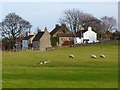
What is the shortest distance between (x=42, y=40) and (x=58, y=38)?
34.5 ft

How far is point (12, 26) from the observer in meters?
108

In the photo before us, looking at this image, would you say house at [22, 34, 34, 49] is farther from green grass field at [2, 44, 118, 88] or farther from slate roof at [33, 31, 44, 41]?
green grass field at [2, 44, 118, 88]

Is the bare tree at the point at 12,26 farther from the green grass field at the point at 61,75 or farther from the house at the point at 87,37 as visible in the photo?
the green grass field at the point at 61,75

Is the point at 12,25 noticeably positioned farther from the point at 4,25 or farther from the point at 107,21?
the point at 107,21

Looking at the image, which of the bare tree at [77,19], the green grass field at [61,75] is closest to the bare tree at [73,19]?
the bare tree at [77,19]

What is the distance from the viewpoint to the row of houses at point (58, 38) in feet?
394

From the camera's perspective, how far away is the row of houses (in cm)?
11995

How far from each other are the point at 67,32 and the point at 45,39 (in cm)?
1533

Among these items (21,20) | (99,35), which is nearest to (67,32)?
(99,35)

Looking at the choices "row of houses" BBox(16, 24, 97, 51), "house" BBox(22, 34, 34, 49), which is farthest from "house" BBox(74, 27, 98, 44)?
"house" BBox(22, 34, 34, 49)

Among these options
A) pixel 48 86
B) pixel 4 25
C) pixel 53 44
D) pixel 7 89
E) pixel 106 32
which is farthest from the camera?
pixel 106 32

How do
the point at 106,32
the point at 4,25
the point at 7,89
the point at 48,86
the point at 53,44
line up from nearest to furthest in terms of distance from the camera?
1. the point at 7,89
2. the point at 48,86
3. the point at 4,25
4. the point at 53,44
5. the point at 106,32

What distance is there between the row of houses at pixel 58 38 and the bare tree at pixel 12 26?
8898 millimetres

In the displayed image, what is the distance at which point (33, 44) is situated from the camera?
12912 centimetres
